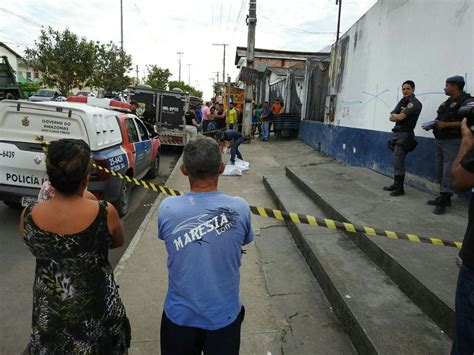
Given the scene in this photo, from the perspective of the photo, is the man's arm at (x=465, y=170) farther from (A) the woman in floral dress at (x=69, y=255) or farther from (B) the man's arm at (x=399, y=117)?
(B) the man's arm at (x=399, y=117)

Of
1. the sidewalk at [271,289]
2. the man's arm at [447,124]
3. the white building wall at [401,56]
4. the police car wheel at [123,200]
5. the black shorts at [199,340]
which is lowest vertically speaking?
the sidewalk at [271,289]

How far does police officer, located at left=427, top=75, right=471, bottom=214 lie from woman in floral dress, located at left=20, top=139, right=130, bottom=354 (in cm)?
431

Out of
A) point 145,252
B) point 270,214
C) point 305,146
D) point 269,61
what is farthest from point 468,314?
point 269,61

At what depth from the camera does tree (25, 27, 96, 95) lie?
30.4 metres

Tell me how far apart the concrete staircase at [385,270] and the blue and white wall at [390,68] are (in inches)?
63.6

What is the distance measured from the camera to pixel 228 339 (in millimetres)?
1860

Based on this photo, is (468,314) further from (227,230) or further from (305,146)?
(305,146)

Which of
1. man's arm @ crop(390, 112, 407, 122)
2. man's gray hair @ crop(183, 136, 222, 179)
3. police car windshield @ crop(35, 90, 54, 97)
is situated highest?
police car windshield @ crop(35, 90, 54, 97)

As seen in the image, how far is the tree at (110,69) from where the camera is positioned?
3453 centimetres

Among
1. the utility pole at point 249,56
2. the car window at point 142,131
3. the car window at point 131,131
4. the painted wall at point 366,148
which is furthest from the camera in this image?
the utility pole at point 249,56

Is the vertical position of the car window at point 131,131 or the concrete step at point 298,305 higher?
the car window at point 131,131

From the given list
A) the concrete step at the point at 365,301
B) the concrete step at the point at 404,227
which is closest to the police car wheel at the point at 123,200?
the concrete step at the point at 365,301

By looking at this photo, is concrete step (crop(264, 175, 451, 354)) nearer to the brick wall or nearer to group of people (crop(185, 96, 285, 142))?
group of people (crop(185, 96, 285, 142))

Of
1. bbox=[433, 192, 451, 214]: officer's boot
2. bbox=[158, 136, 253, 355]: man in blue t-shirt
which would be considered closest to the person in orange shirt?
bbox=[433, 192, 451, 214]: officer's boot
